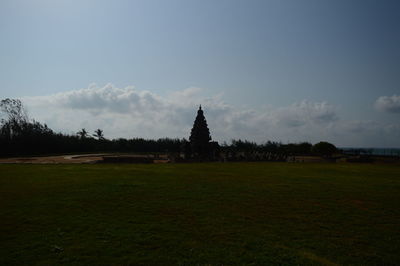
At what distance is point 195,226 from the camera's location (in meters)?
8.06

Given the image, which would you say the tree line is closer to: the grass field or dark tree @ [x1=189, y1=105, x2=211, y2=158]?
dark tree @ [x1=189, y1=105, x2=211, y2=158]

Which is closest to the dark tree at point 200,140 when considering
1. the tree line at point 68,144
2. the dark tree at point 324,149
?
the tree line at point 68,144

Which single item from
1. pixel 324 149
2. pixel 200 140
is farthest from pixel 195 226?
pixel 324 149

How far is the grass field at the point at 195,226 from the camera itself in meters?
6.10

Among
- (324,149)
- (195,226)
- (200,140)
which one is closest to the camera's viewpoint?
(195,226)

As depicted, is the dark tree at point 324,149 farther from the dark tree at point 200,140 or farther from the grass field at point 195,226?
the grass field at point 195,226

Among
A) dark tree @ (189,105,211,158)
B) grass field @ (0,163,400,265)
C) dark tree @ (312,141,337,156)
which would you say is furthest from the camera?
dark tree @ (312,141,337,156)

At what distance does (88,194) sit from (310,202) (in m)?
10.0

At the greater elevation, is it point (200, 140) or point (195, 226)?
point (200, 140)

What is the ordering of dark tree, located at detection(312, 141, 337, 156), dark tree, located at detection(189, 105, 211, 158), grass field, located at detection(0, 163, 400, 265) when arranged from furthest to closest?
dark tree, located at detection(312, 141, 337, 156) → dark tree, located at detection(189, 105, 211, 158) → grass field, located at detection(0, 163, 400, 265)

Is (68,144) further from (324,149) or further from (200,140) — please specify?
(324,149)

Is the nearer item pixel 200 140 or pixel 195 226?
pixel 195 226

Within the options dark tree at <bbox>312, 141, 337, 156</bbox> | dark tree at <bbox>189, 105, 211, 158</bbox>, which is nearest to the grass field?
dark tree at <bbox>189, 105, 211, 158</bbox>

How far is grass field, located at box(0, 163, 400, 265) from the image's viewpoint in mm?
6102
